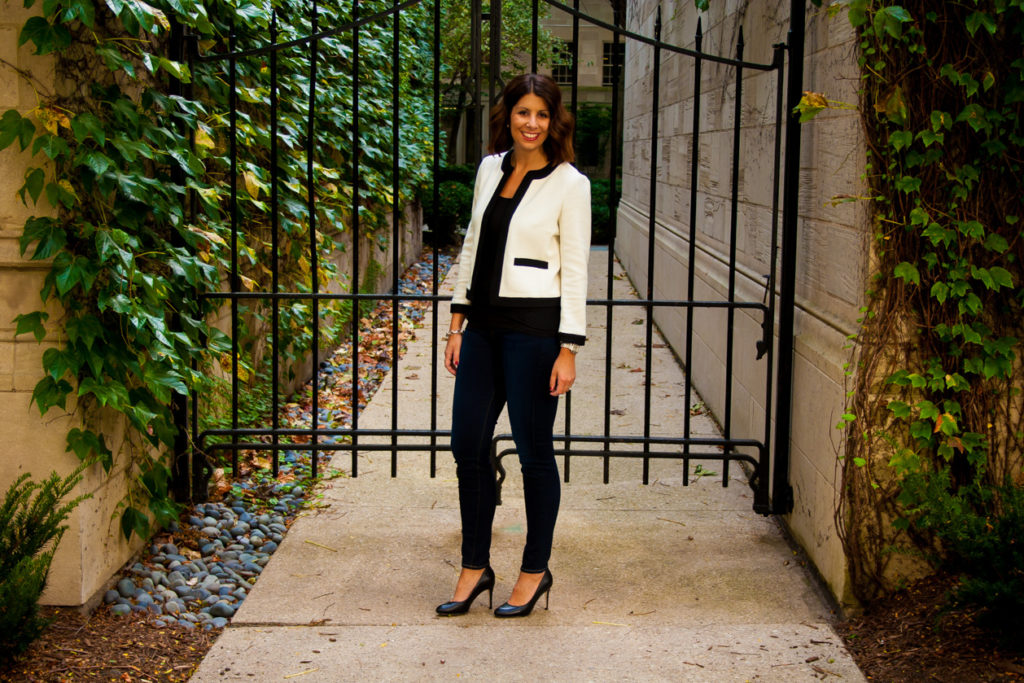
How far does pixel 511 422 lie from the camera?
3.58 m

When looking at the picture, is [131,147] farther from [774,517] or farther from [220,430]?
[774,517]

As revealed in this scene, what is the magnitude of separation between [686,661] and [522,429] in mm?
919

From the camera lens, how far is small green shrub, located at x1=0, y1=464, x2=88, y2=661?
311 centimetres

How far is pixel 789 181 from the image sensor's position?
4.45m

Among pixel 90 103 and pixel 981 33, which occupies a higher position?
pixel 981 33

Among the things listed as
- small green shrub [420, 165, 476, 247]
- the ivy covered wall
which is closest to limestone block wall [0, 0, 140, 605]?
the ivy covered wall

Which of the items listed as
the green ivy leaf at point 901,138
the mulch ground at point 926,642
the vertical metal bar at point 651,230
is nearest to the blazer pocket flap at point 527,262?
the vertical metal bar at point 651,230

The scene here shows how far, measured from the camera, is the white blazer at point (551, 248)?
352cm

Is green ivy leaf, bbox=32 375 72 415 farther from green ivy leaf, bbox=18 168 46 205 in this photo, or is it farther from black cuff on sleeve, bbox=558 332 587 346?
black cuff on sleeve, bbox=558 332 587 346

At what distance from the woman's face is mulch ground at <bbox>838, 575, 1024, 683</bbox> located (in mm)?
1960

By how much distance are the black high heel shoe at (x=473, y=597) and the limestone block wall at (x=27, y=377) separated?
4.10ft

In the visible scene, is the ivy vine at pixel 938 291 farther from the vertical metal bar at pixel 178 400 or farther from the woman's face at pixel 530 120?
the vertical metal bar at pixel 178 400

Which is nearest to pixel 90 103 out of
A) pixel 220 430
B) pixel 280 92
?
pixel 220 430

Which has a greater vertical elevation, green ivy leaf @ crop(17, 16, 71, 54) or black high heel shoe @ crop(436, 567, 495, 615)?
green ivy leaf @ crop(17, 16, 71, 54)
